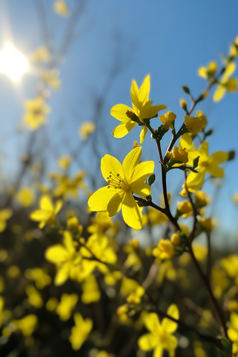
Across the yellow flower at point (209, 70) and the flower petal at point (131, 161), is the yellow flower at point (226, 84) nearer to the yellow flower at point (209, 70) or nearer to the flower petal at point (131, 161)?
the yellow flower at point (209, 70)

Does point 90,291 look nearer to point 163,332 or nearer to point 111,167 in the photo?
point 163,332

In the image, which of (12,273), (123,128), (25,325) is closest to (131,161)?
(123,128)

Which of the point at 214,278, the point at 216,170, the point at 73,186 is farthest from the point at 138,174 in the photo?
the point at 214,278

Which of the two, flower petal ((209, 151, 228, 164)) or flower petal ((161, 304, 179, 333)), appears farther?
flower petal ((161, 304, 179, 333))

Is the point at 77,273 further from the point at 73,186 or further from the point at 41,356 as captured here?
the point at 41,356

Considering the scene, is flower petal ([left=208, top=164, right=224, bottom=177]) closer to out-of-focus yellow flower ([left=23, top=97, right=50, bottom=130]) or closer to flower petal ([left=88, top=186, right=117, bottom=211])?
flower petal ([left=88, top=186, right=117, bottom=211])

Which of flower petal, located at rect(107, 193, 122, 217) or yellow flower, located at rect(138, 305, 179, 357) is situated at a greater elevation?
flower petal, located at rect(107, 193, 122, 217)

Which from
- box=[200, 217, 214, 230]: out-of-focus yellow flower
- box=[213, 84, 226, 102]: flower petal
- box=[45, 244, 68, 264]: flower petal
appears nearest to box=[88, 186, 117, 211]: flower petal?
box=[200, 217, 214, 230]: out-of-focus yellow flower
